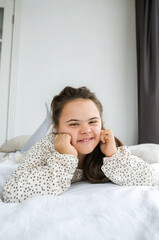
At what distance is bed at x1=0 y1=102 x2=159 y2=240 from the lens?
0.38 m

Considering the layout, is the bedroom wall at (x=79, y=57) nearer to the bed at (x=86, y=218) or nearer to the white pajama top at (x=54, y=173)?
the white pajama top at (x=54, y=173)

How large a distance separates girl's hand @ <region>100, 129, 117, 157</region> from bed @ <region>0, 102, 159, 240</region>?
0.30 metres

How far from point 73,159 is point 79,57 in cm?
218

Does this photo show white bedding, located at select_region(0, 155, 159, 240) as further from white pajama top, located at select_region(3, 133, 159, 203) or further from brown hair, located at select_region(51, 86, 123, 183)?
brown hair, located at select_region(51, 86, 123, 183)

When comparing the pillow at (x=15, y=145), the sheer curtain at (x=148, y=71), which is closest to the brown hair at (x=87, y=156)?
the pillow at (x=15, y=145)

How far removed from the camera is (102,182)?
887mm

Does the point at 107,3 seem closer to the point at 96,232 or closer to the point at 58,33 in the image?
the point at 58,33

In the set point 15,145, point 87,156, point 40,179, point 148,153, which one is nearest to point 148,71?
point 148,153

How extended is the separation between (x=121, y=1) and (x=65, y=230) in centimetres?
303

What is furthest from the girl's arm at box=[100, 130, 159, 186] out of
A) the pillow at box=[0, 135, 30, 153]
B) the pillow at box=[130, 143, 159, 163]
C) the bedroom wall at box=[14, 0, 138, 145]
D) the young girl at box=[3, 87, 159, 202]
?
the bedroom wall at box=[14, 0, 138, 145]

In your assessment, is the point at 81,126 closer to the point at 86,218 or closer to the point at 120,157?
the point at 120,157

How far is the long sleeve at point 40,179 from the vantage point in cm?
68

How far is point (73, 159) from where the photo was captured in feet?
2.52

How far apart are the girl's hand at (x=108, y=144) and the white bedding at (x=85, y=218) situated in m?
0.32
